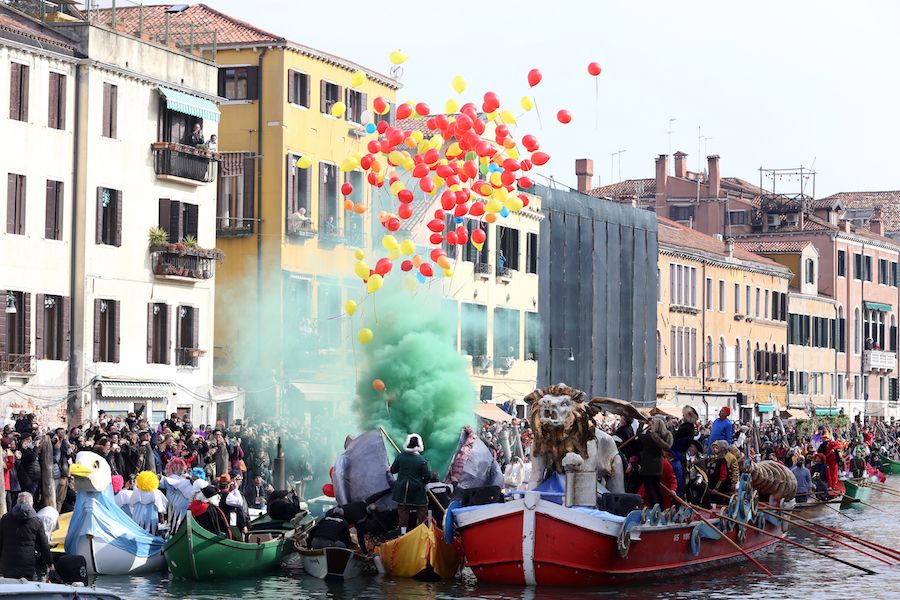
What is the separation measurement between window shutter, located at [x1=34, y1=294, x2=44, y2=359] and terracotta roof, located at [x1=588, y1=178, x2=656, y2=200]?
53.5 metres

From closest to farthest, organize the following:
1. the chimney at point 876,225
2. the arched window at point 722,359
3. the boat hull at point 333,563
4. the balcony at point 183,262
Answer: the boat hull at point 333,563 < the balcony at point 183,262 < the arched window at point 722,359 < the chimney at point 876,225

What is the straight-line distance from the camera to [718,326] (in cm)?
8256

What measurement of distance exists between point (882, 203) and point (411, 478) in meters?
88.3

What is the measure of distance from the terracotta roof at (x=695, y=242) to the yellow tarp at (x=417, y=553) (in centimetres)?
4949

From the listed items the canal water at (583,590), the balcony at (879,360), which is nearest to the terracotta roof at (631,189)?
the balcony at (879,360)

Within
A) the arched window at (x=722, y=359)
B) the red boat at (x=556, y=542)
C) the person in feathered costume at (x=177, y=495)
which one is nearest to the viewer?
the red boat at (x=556, y=542)

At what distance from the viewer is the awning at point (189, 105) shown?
4616cm

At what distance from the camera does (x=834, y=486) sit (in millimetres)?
49750

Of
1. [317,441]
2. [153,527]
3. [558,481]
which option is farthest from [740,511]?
[317,441]

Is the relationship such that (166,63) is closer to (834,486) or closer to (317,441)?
(317,441)

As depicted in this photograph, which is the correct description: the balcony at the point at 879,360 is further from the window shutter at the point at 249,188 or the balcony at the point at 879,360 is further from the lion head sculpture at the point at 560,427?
the lion head sculpture at the point at 560,427

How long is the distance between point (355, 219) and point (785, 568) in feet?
79.0

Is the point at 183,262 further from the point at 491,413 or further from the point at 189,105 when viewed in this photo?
the point at 491,413

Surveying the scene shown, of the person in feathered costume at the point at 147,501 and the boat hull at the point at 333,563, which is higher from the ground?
the person in feathered costume at the point at 147,501
